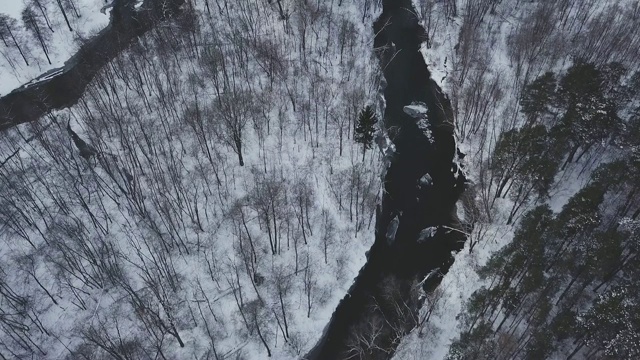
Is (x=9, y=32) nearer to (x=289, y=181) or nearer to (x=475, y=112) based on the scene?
(x=289, y=181)

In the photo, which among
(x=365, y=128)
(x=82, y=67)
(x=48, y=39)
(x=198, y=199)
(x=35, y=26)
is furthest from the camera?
(x=48, y=39)

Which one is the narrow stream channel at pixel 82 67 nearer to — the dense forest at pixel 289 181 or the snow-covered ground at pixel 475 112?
the dense forest at pixel 289 181

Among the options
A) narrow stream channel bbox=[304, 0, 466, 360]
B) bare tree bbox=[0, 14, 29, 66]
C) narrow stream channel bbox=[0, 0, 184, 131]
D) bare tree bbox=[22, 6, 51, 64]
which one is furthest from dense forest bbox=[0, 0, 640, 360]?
narrow stream channel bbox=[304, 0, 466, 360]

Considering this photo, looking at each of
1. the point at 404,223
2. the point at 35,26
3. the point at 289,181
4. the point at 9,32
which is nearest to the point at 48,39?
the point at 35,26

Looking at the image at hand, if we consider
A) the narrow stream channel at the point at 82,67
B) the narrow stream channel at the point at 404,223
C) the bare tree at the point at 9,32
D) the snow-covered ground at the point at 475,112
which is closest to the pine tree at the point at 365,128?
the narrow stream channel at the point at 404,223

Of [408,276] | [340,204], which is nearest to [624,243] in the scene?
[408,276]

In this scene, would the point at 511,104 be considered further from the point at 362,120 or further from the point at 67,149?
the point at 67,149
